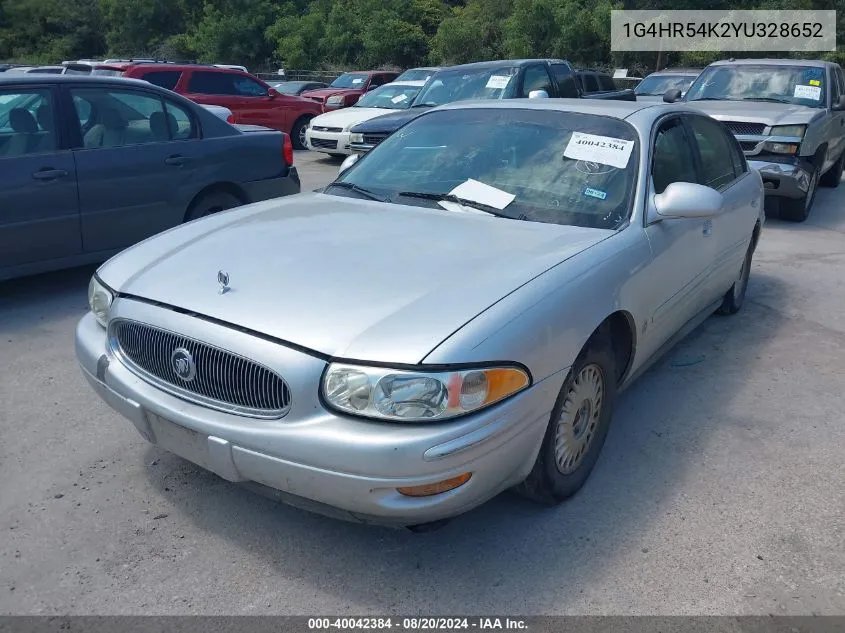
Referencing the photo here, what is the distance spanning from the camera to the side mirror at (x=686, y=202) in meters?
3.60

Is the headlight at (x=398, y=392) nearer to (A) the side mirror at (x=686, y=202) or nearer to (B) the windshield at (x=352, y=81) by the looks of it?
(A) the side mirror at (x=686, y=202)

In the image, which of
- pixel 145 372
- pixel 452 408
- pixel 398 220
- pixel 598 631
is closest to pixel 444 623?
pixel 598 631

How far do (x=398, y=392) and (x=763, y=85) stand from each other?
9389mm

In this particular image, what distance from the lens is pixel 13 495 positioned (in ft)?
10.6

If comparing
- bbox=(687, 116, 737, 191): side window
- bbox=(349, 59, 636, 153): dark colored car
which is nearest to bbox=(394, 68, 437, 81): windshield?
bbox=(349, 59, 636, 153): dark colored car

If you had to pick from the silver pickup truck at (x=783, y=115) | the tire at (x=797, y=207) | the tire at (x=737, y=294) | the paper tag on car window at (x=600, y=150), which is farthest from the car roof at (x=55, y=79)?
the tire at (x=797, y=207)

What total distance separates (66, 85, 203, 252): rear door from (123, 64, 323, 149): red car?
6.85 meters

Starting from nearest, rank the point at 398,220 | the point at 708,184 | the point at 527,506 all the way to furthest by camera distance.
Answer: the point at 527,506 < the point at 398,220 < the point at 708,184

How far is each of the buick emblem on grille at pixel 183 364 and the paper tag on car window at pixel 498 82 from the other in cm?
907

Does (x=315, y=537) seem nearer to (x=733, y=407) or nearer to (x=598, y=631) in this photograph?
(x=598, y=631)

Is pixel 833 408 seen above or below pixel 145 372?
below

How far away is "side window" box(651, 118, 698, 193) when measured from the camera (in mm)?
3904

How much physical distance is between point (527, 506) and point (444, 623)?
0.77m

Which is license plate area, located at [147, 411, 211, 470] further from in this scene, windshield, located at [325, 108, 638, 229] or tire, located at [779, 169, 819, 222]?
tire, located at [779, 169, 819, 222]
